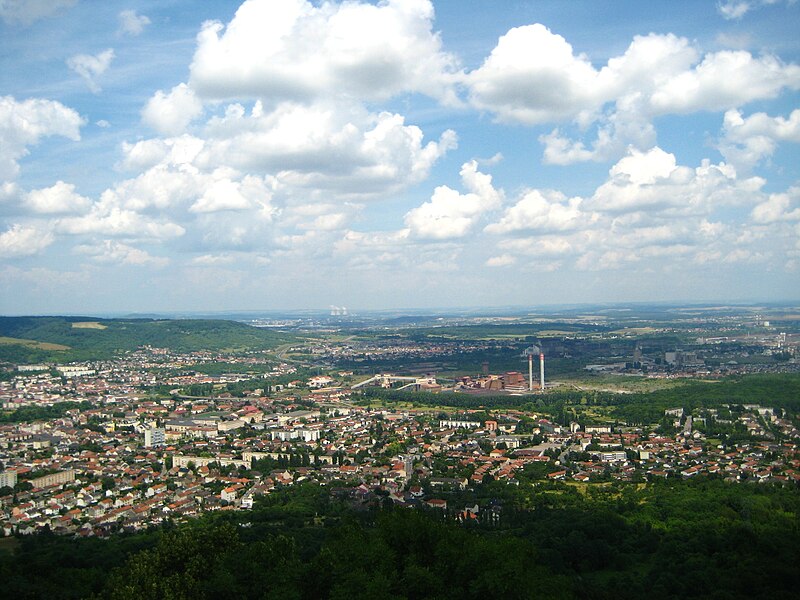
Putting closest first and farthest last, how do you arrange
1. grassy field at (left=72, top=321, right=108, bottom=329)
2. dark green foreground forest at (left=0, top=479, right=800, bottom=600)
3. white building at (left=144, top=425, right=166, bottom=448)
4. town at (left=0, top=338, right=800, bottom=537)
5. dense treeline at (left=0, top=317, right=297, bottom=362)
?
dark green foreground forest at (left=0, top=479, right=800, bottom=600)
town at (left=0, top=338, right=800, bottom=537)
white building at (left=144, top=425, right=166, bottom=448)
dense treeline at (left=0, top=317, right=297, bottom=362)
grassy field at (left=72, top=321, right=108, bottom=329)

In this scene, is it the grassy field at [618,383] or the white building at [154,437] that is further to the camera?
the grassy field at [618,383]

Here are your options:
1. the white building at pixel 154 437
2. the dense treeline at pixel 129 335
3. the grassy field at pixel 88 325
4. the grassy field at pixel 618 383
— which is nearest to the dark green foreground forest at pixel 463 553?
the white building at pixel 154 437

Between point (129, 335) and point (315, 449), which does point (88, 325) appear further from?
point (315, 449)

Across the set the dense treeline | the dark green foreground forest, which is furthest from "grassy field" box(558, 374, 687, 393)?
the dense treeline

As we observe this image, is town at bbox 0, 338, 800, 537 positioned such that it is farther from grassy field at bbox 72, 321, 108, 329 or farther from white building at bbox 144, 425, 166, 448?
grassy field at bbox 72, 321, 108, 329

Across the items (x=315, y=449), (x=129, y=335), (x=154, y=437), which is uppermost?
(x=129, y=335)

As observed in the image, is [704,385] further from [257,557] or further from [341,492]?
[257,557]

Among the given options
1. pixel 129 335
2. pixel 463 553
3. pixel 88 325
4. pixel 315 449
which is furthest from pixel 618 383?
pixel 88 325

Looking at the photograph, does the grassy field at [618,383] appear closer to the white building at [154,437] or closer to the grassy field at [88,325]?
the white building at [154,437]

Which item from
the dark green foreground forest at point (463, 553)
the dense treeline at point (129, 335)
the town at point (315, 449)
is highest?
the dense treeline at point (129, 335)

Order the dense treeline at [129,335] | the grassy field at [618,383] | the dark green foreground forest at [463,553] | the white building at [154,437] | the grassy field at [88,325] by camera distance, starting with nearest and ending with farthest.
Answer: the dark green foreground forest at [463,553] → the white building at [154,437] → the grassy field at [618,383] → the dense treeline at [129,335] → the grassy field at [88,325]
